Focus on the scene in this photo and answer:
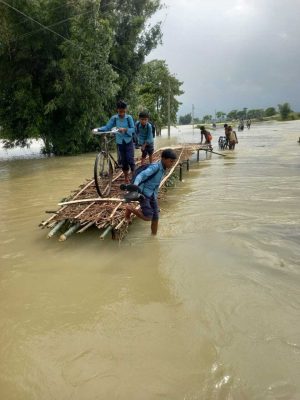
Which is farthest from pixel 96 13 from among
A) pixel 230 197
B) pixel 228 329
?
pixel 228 329

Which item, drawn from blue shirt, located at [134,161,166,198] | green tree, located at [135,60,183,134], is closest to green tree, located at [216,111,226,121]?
green tree, located at [135,60,183,134]

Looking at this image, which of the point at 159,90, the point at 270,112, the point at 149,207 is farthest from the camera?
the point at 270,112

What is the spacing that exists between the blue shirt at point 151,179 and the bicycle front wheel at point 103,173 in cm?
152

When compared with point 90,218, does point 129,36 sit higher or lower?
higher

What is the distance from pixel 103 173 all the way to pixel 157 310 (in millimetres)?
3947

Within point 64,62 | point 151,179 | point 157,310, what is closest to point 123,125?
point 151,179

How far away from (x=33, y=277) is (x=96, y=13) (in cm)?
1550

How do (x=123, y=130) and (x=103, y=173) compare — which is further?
(x=103, y=173)

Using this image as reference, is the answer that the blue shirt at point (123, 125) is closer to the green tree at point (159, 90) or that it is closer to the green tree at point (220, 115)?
the green tree at point (159, 90)

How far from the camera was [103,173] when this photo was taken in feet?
24.8

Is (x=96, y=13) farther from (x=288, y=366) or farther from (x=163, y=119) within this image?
(x=163, y=119)

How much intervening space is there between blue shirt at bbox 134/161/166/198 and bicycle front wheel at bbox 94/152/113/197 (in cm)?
Result: 152

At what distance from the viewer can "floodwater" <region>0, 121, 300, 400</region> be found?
310 centimetres

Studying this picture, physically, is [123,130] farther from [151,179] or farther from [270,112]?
[270,112]
